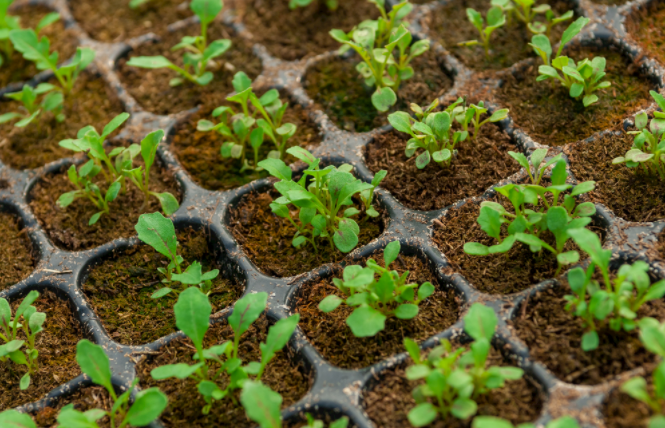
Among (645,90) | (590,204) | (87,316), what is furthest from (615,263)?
(87,316)

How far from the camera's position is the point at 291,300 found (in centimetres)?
130

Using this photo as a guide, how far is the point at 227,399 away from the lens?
1.19m

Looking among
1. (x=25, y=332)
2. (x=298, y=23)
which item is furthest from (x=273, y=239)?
(x=298, y=23)

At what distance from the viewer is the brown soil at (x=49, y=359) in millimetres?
1244

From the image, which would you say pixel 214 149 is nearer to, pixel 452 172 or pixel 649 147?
pixel 452 172

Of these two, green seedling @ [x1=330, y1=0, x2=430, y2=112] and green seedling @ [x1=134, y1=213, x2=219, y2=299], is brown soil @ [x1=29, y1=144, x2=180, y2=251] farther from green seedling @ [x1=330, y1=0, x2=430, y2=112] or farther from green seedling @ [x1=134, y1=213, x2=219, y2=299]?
green seedling @ [x1=330, y1=0, x2=430, y2=112]

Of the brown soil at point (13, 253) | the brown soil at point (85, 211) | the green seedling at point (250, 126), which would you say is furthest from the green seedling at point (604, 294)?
the brown soil at point (13, 253)

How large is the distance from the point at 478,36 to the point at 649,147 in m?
0.63

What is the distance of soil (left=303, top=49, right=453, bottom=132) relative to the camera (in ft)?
5.34

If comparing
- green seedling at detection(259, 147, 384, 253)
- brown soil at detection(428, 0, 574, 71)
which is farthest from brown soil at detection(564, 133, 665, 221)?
green seedling at detection(259, 147, 384, 253)

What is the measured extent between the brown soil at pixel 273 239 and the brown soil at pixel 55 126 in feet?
1.82

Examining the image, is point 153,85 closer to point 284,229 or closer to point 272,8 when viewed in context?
point 272,8

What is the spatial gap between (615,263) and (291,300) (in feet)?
2.16

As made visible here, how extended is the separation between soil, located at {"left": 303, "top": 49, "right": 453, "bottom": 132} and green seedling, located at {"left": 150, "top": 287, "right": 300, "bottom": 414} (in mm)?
645
